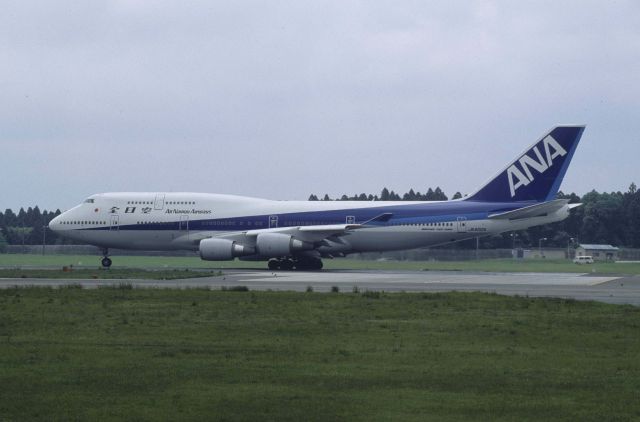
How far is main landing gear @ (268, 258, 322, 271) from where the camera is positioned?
2106 inches

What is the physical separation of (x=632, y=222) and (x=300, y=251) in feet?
268

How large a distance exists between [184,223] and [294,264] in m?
6.32

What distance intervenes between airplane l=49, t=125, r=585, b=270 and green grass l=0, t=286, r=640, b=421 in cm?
Result: 2642

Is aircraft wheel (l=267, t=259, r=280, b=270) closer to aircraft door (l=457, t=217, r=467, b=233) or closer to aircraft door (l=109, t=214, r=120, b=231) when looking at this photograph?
aircraft door (l=109, t=214, r=120, b=231)

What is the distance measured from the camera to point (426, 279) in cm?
4156

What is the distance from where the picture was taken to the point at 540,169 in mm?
51250

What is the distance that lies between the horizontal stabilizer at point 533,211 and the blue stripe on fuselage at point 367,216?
1.90ft

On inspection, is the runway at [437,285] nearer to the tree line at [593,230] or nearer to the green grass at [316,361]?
the green grass at [316,361]

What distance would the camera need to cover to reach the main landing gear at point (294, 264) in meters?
53.5

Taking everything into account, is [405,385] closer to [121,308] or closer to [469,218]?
[121,308]

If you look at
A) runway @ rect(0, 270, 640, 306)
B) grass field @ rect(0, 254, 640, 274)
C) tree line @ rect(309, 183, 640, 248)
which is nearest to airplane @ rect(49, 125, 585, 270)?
grass field @ rect(0, 254, 640, 274)

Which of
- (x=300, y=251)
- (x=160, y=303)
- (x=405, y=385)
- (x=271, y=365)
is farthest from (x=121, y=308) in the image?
(x=300, y=251)

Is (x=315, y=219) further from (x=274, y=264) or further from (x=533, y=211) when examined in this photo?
(x=533, y=211)

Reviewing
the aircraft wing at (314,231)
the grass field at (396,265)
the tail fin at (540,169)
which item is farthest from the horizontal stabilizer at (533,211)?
the aircraft wing at (314,231)
